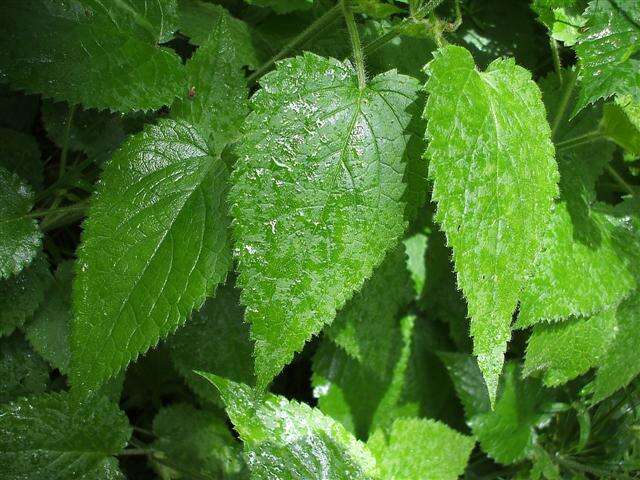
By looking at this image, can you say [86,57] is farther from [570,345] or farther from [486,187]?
[570,345]

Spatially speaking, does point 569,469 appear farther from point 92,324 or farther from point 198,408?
point 92,324

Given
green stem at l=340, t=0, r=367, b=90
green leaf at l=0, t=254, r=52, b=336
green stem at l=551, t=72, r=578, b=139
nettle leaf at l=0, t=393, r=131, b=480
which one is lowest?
nettle leaf at l=0, t=393, r=131, b=480

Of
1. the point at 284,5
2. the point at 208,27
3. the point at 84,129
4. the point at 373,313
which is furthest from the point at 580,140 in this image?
the point at 84,129

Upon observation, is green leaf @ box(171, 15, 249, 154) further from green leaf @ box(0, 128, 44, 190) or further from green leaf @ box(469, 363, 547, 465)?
green leaf @ box(469, 363, 547, 465)

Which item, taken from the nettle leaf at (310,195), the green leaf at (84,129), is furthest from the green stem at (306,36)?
the green leaf at (84,129)

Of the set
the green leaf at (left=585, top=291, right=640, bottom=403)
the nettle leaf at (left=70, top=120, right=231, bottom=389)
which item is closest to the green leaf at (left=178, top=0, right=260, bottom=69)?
the nettle leaf at (left=70, top=120, right=231, bottom=389)

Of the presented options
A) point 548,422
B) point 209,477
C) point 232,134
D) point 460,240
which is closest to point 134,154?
point 232,134
